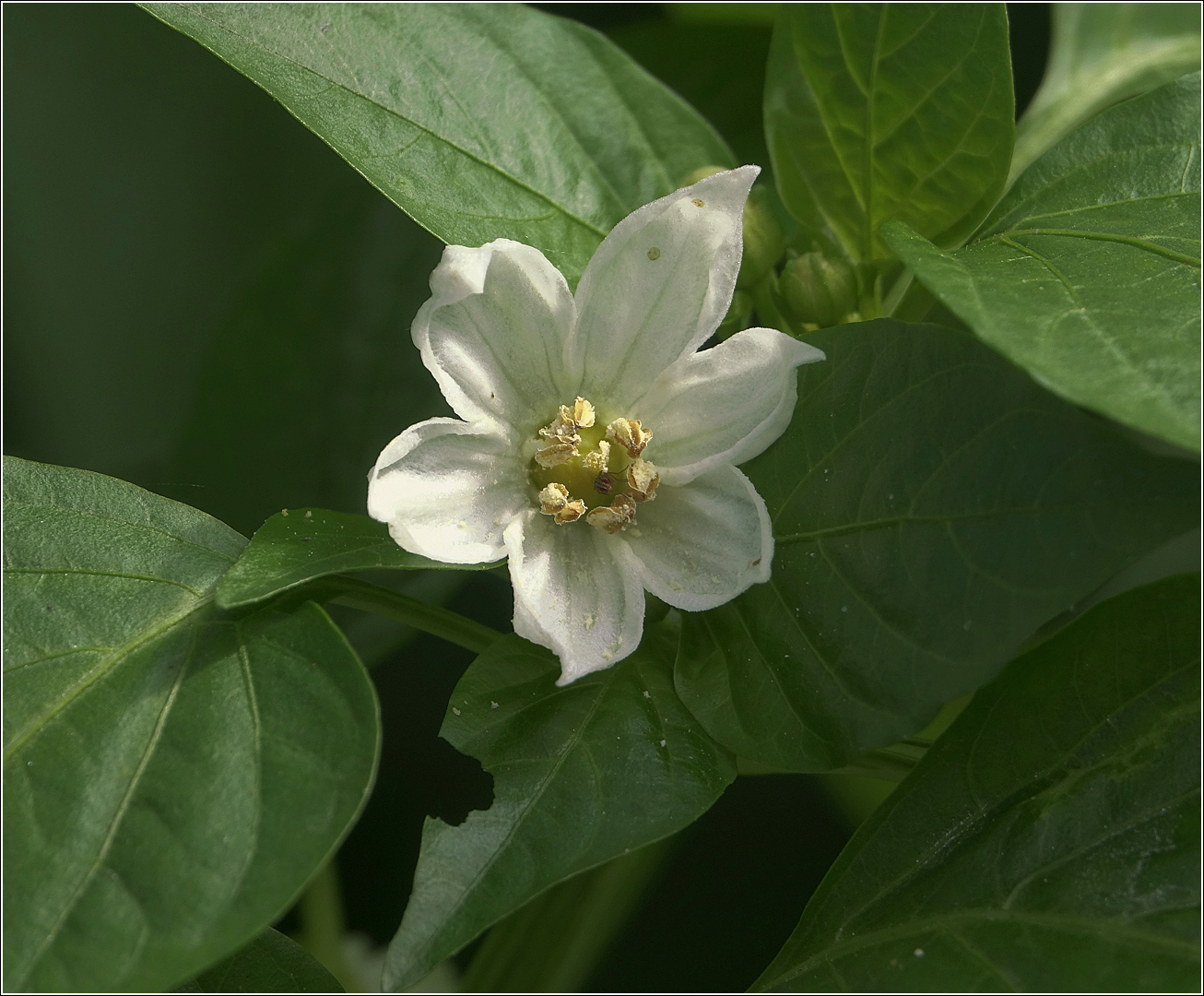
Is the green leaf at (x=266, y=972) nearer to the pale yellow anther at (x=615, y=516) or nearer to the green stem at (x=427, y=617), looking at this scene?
the green stem at (x=427, y=617)

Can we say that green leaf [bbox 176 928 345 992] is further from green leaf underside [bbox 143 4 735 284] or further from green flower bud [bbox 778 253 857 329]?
green flower bud [bbox 778 253 857 329]


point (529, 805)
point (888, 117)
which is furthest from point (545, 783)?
point (888, 117)

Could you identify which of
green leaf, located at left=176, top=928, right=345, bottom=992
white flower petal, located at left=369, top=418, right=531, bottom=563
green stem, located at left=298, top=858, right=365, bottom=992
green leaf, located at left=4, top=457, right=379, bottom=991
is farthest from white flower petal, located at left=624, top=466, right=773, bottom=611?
green stem, located at left=298, top=858, right=365, bottom=992

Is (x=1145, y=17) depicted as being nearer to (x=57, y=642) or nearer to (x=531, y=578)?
(x=531, y=578)

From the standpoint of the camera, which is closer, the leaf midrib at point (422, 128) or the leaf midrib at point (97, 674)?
the leaf midrib at point (97, 674)

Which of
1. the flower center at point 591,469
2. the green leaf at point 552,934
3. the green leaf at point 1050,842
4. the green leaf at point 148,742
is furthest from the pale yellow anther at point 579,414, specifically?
the green leaf at point 552,934
